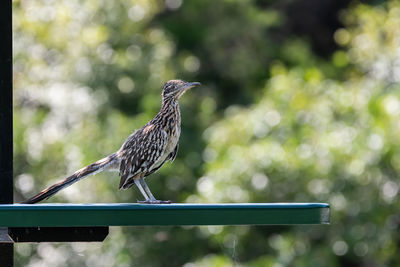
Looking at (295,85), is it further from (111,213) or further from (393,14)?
(111,213)

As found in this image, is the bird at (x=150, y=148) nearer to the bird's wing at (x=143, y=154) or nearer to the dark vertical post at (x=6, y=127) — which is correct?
the bird's wing at (x=143, y=154)

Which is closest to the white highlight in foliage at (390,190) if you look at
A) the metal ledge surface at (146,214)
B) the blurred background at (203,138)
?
the blurred background at (203,138)

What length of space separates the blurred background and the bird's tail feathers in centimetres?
233

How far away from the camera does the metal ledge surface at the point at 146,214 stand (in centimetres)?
416

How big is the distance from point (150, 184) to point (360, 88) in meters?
2.62

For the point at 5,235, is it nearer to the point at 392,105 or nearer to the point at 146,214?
the point at 146,214

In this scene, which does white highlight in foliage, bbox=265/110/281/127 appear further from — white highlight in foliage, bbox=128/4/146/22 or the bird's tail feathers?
the bird's tail feathers

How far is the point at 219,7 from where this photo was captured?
15.2 metres

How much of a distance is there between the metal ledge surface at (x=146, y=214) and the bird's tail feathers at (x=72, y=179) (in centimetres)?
67

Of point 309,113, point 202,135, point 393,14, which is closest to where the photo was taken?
point 309,113

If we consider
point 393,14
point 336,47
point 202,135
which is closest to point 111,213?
point 202,135

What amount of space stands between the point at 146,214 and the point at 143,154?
159 cm

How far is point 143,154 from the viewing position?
5.80m

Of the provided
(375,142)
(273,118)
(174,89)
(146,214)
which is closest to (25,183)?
(273,118)
